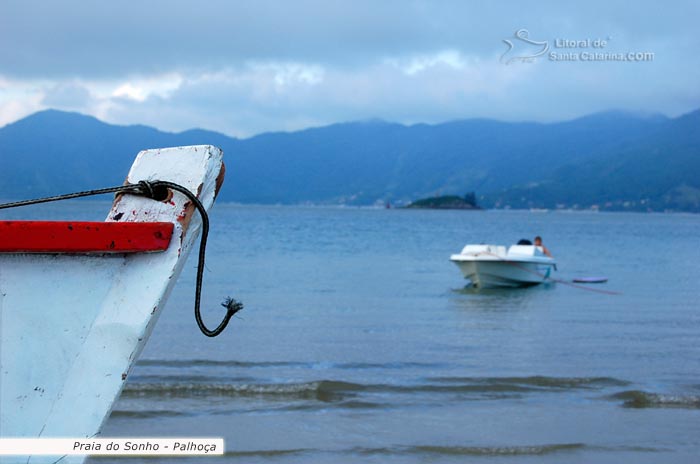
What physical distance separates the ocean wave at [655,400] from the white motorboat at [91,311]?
843 cm

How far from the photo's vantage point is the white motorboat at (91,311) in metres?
3.42

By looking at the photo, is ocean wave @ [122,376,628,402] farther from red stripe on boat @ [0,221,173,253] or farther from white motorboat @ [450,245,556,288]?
white motorboat @ [450,245,556,288]

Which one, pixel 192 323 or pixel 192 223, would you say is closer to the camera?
pixel 192 223

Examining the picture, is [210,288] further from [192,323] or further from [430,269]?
[430,269]

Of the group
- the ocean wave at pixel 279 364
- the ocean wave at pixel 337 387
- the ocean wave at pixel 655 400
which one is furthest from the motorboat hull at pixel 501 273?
the ocean wave at pixel 655 400

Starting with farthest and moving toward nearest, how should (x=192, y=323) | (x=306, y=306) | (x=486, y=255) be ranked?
(x=486, y=255), (x=306, y=306), (x=192, y=323)

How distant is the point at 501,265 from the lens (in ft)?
84.5

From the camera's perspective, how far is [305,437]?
8953 millimetres

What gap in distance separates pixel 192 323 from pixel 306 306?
4.69 m

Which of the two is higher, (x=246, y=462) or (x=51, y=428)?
(x=51, y=428)

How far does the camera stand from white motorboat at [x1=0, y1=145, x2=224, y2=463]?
11.2 feet

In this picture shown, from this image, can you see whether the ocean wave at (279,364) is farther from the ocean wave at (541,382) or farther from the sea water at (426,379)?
the ocean wave at (541,382)

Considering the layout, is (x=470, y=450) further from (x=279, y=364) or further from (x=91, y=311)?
(x=91, y=311)

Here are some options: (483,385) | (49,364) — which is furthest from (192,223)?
(483,385)
